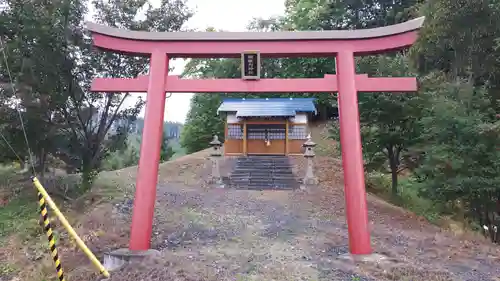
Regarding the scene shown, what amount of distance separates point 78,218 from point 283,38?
7.00 meters

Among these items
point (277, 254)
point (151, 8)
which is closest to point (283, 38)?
point (277, 254)

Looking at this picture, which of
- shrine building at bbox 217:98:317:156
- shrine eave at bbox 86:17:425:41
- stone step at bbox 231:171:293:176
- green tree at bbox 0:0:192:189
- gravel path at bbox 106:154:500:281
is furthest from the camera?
shrine building at bbox 217:98:317:156

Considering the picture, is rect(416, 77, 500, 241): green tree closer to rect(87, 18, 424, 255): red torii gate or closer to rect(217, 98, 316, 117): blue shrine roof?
rect(87, 18, 424, 255): red torii gate

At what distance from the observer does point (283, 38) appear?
6.95m

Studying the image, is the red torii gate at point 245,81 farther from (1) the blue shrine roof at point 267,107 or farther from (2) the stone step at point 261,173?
(1) the blue shrine roof at point 267,107

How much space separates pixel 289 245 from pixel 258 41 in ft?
13.7

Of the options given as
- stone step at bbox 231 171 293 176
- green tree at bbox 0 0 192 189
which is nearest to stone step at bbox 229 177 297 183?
stone step at bbox 231 171 293 176

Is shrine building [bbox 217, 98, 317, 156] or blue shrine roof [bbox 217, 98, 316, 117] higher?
blue shrine roof [bbox 217, 98, 316, 117]

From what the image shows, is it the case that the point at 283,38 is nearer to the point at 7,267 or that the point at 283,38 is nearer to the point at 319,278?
the point at 319,278

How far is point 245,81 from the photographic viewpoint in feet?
22.5

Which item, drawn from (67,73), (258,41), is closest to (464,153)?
(258,41)

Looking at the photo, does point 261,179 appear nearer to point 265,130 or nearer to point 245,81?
point 265,130

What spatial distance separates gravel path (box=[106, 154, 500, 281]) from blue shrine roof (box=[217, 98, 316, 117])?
768 centimetres

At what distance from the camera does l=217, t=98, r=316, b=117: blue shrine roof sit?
2006 centimetres
